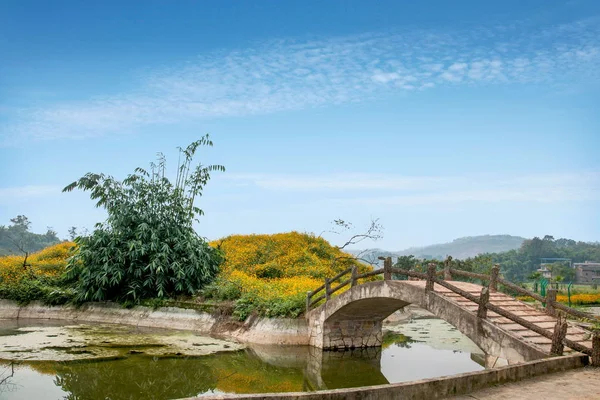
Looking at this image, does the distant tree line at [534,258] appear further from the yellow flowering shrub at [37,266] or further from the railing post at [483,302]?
the railing post at [483,302]

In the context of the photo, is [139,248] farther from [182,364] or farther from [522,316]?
[522,316]

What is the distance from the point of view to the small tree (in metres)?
22.5

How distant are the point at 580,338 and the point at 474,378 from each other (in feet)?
16.8

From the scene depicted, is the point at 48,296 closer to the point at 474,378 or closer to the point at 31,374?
the point at 31,374

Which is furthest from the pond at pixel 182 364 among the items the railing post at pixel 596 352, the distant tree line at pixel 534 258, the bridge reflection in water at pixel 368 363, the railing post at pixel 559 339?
the distant tree line at pixel 534 258

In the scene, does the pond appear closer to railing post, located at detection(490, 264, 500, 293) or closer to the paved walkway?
railing post, located at detection(490, 264, 500, 293)

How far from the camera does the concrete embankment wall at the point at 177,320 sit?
61.9 ft

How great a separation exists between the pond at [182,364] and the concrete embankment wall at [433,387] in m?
5.94

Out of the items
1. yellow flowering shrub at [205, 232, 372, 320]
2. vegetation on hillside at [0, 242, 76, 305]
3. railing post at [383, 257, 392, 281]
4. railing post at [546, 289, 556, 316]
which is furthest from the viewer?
vegetation on hillside at [0, 242, 76, 305]

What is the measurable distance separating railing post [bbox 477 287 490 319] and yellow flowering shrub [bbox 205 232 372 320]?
319 inches

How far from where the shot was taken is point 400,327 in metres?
23.2

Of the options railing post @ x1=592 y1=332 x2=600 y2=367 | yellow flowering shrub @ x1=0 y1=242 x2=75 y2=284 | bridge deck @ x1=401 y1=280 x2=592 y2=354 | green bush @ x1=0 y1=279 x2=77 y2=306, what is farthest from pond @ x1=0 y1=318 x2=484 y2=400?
yellow flowering shrub @ x1=0 y1=242 x2=75 y2=284

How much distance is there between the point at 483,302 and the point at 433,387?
17.5 feet

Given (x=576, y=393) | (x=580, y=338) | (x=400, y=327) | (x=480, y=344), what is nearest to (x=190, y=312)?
(x=400, y=327)
